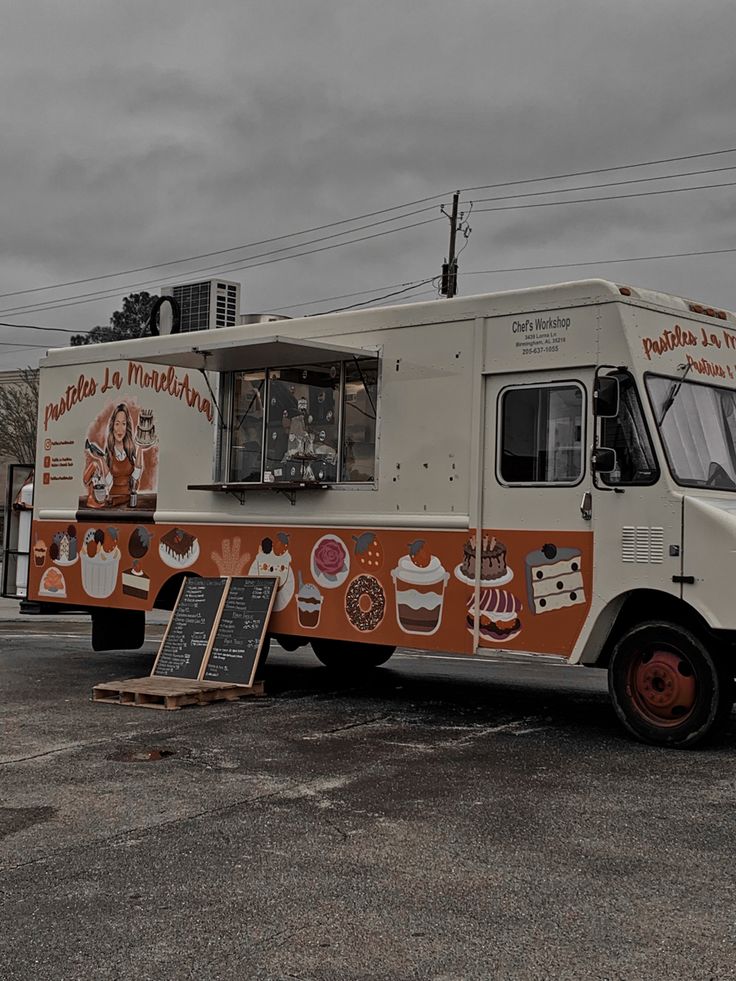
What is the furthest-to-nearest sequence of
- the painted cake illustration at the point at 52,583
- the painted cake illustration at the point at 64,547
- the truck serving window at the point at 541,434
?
the painted cake illustration at the point at 52,583
the painted cake illustration at the point at 64,547
the truck serving window at the point at 541,434

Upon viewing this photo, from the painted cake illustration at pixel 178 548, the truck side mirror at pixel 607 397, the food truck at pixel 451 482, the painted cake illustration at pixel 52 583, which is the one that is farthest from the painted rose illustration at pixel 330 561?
the painted cake illustration at pixel 52 583

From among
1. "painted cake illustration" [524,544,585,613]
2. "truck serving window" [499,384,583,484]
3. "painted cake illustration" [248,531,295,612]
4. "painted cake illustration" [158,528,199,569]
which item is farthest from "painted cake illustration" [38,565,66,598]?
"painted cake illustration" [524,544,585,613]

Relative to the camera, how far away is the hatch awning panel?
10078mm

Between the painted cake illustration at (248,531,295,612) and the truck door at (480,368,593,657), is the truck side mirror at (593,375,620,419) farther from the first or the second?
the painted cake illustration at (248,531,295,612)

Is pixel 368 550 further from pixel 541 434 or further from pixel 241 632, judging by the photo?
pixel 541 434

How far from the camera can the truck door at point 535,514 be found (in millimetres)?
8641

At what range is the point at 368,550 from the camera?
9.95 m

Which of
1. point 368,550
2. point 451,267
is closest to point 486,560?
point 368,550

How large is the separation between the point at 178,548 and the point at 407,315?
335 cm

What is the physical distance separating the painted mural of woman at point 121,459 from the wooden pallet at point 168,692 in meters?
2.30

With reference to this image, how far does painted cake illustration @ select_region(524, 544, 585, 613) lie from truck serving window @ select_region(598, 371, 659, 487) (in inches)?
25.4

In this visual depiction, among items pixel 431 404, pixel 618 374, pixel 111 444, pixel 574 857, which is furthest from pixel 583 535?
pixel 111 444

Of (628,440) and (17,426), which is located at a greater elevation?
(17,426)

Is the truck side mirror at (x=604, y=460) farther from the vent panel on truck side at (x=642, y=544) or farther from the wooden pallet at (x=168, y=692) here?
the wooden pallet at (x=168, y=692)
